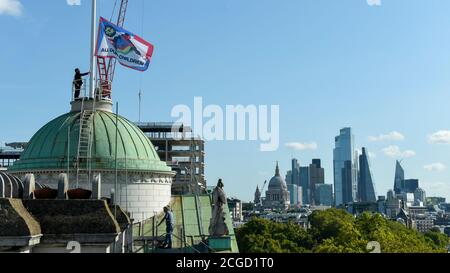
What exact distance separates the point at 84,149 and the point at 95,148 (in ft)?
2.58

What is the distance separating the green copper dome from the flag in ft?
19.6

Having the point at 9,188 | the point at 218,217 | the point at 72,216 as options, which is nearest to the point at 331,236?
the point at 218,217

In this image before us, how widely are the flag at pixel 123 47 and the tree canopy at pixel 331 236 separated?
2949 centimetres

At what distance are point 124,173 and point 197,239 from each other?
8175mm

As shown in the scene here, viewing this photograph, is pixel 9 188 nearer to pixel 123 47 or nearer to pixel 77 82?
pixel 77 82

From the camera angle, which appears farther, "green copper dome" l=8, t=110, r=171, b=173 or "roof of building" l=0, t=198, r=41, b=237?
"green copper dome" l=8, t=110, r=171, b=173

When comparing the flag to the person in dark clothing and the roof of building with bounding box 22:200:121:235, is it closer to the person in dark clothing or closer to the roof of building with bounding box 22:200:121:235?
the person in dark clothing

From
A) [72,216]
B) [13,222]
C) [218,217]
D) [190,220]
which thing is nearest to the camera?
[13,222]

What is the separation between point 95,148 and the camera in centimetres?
4000

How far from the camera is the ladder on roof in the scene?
39.0m

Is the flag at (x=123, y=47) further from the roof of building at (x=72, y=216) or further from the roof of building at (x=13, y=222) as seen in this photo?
the roof of building at (x=13, y=222)

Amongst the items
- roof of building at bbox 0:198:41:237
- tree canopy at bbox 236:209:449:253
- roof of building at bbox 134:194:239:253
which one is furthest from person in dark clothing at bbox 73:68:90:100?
tree canopy at bbox 236:209:449:253
